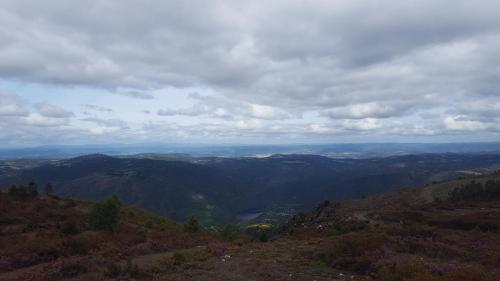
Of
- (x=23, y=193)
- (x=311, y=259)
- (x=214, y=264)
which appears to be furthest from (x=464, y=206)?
(x=23, y=193)

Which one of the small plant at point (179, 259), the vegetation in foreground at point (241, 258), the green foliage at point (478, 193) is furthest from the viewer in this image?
the green foliage at point (478, 193)

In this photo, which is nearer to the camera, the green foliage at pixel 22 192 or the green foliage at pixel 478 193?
the green foliage at pixel 22 192

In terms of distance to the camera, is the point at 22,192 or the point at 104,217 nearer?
the point at 104,217

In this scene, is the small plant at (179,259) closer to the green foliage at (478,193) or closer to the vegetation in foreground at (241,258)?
the vegetation in foreground at (241,258)

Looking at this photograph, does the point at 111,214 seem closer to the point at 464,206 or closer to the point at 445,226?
the point at 445,226

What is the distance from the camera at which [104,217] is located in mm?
42500

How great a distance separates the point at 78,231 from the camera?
123 ft

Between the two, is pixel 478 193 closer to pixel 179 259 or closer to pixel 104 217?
pixel 104 217

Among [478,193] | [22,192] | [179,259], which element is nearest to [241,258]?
[179,259]

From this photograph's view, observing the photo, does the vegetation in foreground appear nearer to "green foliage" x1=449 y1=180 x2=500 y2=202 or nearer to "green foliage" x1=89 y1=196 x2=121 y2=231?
"green foliage" x1=89 y1=196 x2=121 y2=231

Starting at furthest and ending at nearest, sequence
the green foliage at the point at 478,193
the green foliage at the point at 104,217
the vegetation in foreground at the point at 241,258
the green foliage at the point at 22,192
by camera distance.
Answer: the green foliage at the point at 478,193
the green foliage at the point at 22,192
the green foliage at the point at 104,217
the vegetation in foreground at the point at 241,258

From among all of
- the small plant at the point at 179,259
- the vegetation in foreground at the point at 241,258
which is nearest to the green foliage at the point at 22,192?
the vegetation in foreground at the point at 241,258

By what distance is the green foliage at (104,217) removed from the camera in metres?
41.7

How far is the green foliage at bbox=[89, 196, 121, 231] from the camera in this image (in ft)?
137
